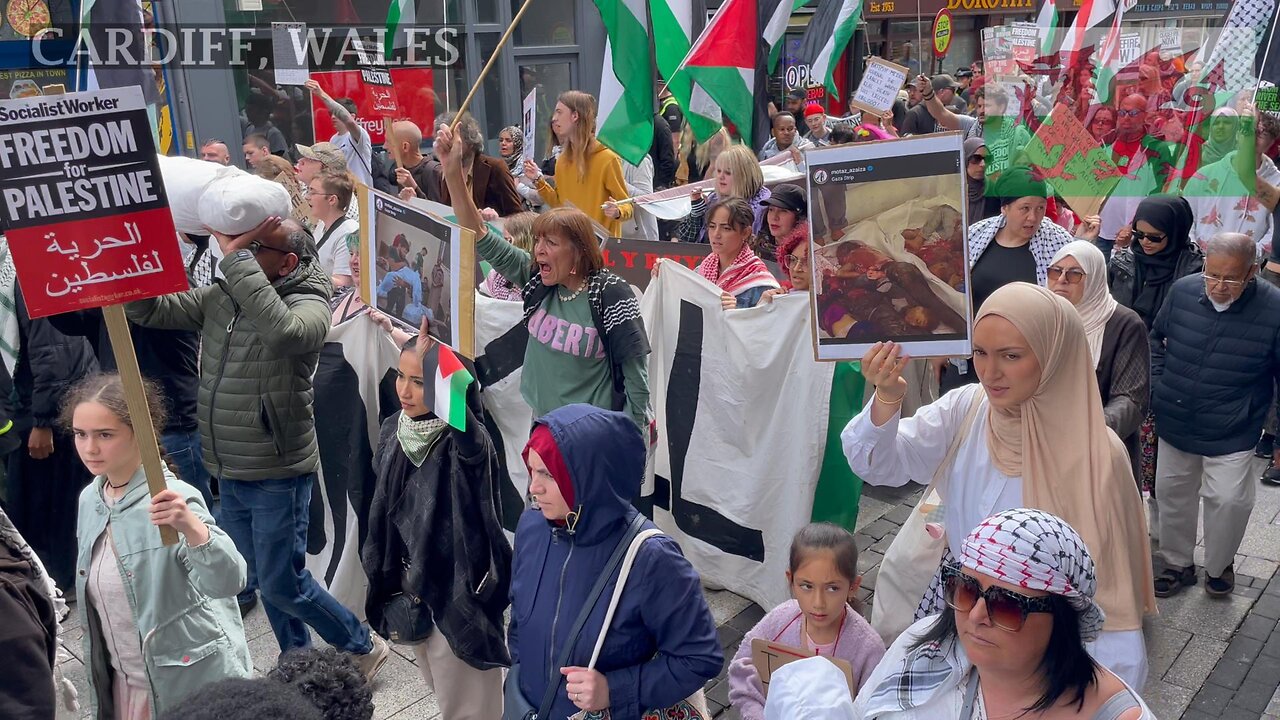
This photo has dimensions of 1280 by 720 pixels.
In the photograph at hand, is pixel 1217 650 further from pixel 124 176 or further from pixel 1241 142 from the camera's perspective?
pixel 124 176

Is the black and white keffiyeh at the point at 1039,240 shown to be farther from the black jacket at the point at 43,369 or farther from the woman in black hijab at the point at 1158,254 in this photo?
the black jacket at the point at 43,369

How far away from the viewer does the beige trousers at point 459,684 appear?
3.84 m

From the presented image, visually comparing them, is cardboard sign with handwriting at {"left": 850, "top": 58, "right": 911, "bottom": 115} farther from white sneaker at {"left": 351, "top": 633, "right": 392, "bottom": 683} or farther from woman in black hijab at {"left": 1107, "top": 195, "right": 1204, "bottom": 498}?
white sneaker at {"left": 351, "top": 633, "right": 392, "bottom": 683}

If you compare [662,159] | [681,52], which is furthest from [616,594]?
[662,159]

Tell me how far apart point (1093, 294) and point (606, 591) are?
283 cm

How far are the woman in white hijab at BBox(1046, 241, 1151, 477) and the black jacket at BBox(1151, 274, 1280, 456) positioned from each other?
83 centimetres

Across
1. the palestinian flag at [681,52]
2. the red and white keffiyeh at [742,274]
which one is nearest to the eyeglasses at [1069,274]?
the red and white keffiyeh at [742,274]

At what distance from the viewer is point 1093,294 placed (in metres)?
4.46

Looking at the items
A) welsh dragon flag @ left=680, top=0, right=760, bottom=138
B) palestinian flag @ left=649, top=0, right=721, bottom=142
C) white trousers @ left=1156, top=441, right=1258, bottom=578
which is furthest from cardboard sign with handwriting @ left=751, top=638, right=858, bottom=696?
palestinian flag @ left=649, top=0, right=721, bottom=142

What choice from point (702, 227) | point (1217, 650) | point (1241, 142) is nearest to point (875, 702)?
point (1217, 650)

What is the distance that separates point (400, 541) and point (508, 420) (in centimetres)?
181

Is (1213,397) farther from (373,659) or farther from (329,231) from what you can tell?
(329,231)

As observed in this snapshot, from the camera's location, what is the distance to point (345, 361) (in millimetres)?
4980

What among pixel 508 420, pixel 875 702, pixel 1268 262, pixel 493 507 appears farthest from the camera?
pixel 1268 262
